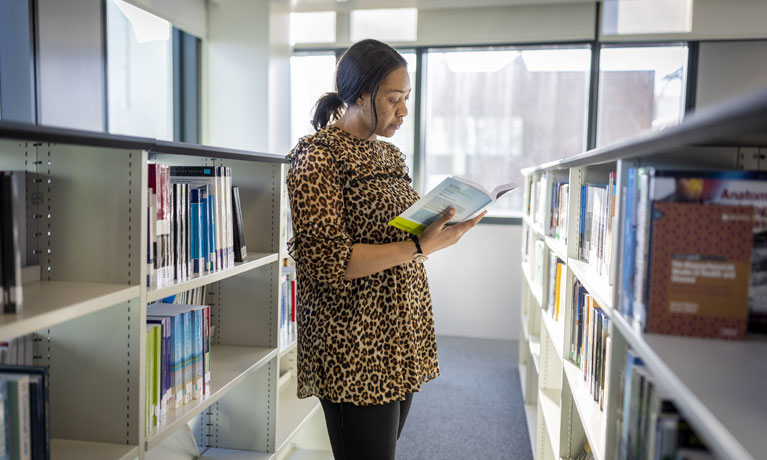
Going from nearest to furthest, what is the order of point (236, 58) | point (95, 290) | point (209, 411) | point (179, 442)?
point (95, 290) → point (179, 442) → point (209, 411) → point (236, 58)

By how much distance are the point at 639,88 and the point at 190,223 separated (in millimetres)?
4301

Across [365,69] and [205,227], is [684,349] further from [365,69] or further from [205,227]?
[205,227]

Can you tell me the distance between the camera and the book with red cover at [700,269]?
0.82 m

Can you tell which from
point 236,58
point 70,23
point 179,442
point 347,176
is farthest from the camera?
point 236,58

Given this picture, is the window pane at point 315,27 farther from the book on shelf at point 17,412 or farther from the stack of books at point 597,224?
the book on shelf at point 17,412

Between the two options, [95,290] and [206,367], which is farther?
[206,367]

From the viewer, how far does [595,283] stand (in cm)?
140

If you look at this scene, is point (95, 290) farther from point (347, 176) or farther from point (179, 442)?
point (179, 442)

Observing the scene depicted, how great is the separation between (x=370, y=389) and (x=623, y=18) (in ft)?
14.0

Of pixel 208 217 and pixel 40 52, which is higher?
pixel 40 52

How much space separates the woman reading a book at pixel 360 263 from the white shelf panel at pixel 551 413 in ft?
2.43

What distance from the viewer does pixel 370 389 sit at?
136 cm

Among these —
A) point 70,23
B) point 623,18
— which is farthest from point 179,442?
point 623,18

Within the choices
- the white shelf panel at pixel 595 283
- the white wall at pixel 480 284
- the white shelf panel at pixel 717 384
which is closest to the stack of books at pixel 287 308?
the white shelf panel at pixel 595 283
